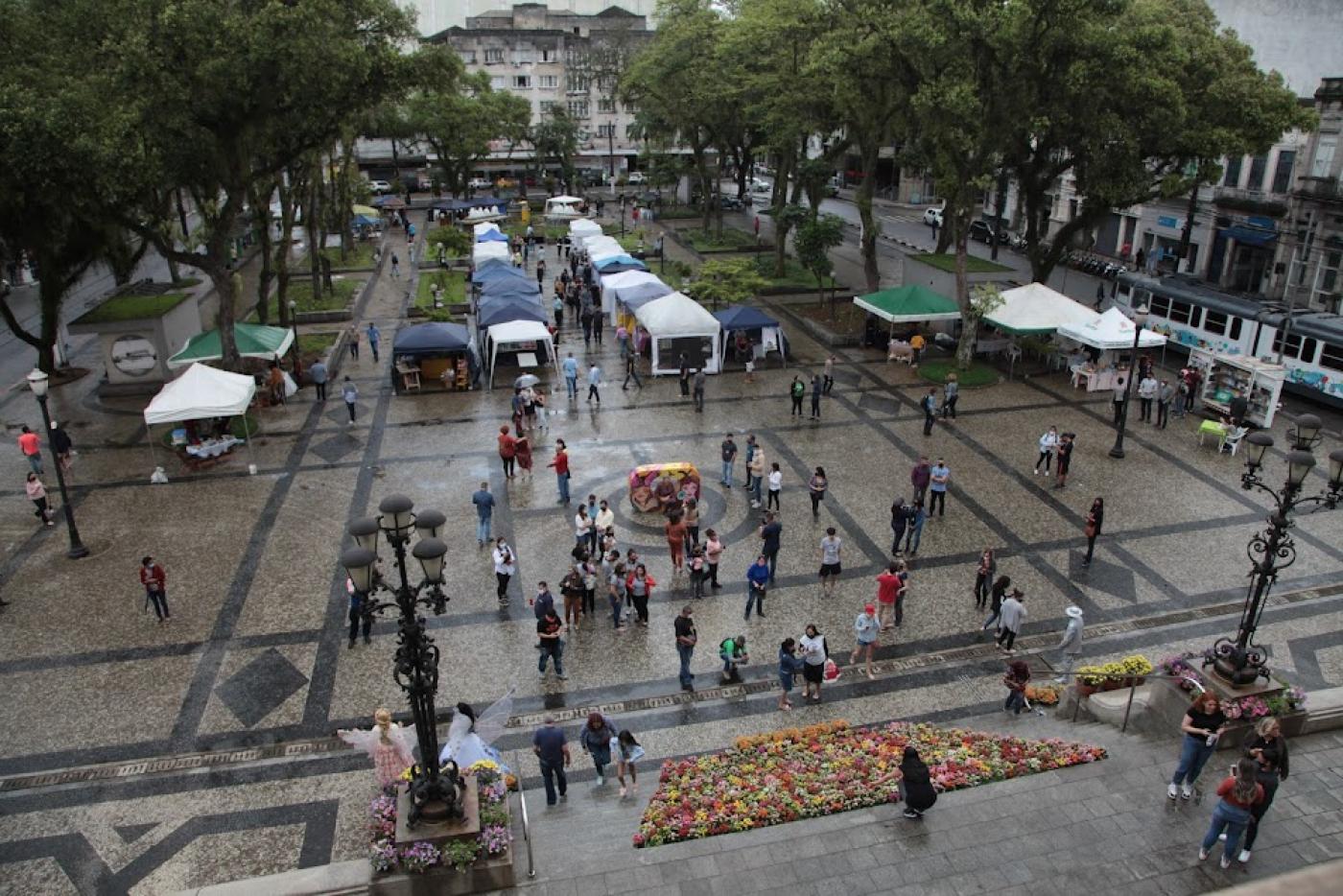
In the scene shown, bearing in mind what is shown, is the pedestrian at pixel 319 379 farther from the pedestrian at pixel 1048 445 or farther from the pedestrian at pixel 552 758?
the pedestrian at pixel 1048 445

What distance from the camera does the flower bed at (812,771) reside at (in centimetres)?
958

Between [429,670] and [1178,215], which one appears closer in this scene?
[429,670]

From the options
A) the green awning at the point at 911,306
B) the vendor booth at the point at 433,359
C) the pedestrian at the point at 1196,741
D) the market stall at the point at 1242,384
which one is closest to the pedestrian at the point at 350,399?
the vendor booth at the point at 433,359

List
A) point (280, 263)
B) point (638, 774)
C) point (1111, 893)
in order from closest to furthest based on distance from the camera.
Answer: point (1111, 893), point (638, 774), point (280, 263)

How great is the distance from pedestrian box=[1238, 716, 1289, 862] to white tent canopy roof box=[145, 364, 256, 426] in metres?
19.6

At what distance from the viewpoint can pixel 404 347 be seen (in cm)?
2584

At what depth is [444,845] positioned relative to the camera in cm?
859

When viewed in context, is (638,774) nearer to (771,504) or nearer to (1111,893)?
(1111,893)

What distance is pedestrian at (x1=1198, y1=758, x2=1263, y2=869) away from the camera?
7988 millimetres

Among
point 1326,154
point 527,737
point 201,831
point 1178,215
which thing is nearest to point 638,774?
point 527,737

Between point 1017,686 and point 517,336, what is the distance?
1844 cm

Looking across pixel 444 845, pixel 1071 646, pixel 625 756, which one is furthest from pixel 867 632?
pixel 444 845

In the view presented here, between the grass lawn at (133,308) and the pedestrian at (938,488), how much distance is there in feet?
71.3

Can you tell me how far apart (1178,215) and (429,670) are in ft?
146
